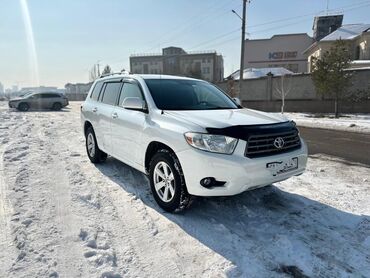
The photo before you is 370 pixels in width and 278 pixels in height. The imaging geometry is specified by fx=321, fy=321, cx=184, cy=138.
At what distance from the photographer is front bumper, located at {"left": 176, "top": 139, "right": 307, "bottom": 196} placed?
3637mm

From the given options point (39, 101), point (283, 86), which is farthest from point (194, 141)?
point (39, 101)

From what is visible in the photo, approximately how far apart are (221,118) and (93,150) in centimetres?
349

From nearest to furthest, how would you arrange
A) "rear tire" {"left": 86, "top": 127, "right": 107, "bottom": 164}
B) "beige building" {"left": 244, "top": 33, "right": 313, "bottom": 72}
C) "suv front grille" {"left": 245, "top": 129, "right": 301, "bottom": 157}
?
"suv front grille" {"left": 245, "top": 129, "right": 301, "bottom": 157}, "rear tire" {"left": 86, "top": 127, "right": 107, "bottom": 164}, "beige building" {"left": 244, "top": 33, "right": 313, "bottom": 72}

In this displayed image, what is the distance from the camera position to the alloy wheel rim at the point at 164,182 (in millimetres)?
4142

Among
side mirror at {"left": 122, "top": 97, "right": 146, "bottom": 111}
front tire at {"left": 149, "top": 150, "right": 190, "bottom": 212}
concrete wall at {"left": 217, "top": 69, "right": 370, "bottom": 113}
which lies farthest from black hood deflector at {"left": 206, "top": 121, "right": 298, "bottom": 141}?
concrete wall at {"left": 217, "top": 69, "right": 370, "bottom": 113}

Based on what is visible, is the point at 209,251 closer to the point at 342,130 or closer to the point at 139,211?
the point at 139,211

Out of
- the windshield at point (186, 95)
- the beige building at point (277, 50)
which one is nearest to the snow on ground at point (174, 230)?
the windshield at point (186, 95)

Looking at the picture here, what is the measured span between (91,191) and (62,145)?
442cm

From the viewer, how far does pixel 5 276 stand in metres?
2.83

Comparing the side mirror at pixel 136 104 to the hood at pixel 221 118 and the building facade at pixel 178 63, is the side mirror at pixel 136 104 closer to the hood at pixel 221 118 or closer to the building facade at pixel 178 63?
the hood at pixel 221 118

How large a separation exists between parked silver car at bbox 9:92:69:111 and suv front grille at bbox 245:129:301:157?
26616mm

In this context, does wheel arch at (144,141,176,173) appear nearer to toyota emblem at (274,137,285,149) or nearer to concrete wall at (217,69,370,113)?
toyota emblem at (274,137,285,149)

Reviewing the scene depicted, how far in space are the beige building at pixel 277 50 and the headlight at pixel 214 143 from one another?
207 ft

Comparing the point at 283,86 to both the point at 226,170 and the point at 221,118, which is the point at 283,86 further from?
the point at 226,170
